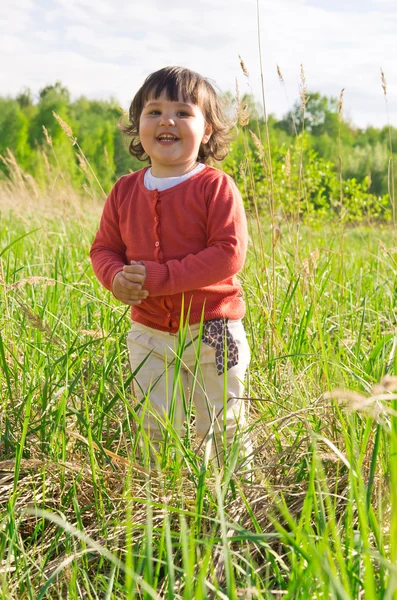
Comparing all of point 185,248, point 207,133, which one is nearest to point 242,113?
point 207,133

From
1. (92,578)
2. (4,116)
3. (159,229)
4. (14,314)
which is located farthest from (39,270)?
(4,116)

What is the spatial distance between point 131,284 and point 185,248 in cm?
19

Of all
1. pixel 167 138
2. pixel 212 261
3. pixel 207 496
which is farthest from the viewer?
pixel 167 138

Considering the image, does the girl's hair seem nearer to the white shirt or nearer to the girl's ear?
the girl's ear

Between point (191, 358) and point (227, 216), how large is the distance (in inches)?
16.0

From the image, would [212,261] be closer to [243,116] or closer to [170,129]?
[170,129]

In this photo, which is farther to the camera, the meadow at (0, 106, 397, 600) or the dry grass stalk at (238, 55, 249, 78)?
the dry grass stalk at (238, 55, 249, 78)

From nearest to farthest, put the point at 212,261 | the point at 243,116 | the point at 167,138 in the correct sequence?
1. the point at 212,261
2. the point at 167,138
3. the point at 243,116

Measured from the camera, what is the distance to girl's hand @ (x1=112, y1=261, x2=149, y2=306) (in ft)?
5.91

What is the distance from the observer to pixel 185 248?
189 centimetres

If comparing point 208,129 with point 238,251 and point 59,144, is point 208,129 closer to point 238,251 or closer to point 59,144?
point 238,251

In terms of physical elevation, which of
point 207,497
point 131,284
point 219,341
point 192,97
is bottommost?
point 207,497

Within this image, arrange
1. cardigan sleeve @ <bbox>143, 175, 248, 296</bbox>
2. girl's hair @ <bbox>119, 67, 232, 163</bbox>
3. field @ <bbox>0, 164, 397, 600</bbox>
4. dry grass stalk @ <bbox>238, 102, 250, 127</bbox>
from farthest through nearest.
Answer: dry grass stalk @ <bbox>238, 102, 250, 127</bbox>
girl's hair @ <bbox>119, 67, 232, 163</bbox>
cardigan sleeve @ <bbox>143, 175, 248, 296</bbox>
field @ <bbox>0, 164, 397, 600</bbox>

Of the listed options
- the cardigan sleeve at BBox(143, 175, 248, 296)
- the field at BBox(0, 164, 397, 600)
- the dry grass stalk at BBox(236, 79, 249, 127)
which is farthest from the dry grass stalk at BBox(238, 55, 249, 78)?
the field at BBox(0, 164, 397, 600)
